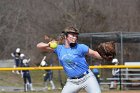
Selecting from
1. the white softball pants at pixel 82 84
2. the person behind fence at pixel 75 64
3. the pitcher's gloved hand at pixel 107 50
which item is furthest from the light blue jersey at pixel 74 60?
the pitcher's gloved hand at pixel 107 50

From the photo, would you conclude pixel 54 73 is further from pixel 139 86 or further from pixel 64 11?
pixel 64 11

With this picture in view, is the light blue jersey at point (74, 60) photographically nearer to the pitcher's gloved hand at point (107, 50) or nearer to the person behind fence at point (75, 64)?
the person behind fence at point (75, 64)

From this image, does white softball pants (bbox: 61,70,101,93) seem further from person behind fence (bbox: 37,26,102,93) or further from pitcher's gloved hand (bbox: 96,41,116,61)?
pitcher's gloved hand (bbox: 96,41,116,61)

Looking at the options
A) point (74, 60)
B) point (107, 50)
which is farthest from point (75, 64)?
point (107, 50)

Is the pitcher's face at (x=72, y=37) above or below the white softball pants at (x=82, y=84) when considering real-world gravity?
above

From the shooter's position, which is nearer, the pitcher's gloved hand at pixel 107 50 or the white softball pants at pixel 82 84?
the white softball pants at pixel 82 84

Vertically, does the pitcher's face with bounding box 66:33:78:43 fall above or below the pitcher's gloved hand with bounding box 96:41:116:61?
above

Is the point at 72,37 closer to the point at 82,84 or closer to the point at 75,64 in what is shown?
the point at 75,64

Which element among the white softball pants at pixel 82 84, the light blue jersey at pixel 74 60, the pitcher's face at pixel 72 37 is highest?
the pitcher's face at pixel 72 37

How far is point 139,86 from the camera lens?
Answer: 2206cm

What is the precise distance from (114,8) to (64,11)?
183 inches

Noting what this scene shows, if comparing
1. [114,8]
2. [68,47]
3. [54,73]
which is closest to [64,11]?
[114,8]

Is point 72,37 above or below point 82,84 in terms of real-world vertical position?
above

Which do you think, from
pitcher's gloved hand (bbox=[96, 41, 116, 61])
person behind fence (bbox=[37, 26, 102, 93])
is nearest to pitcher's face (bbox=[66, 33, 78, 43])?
person behind fence (bbox=[37, 26, 102, 93])
